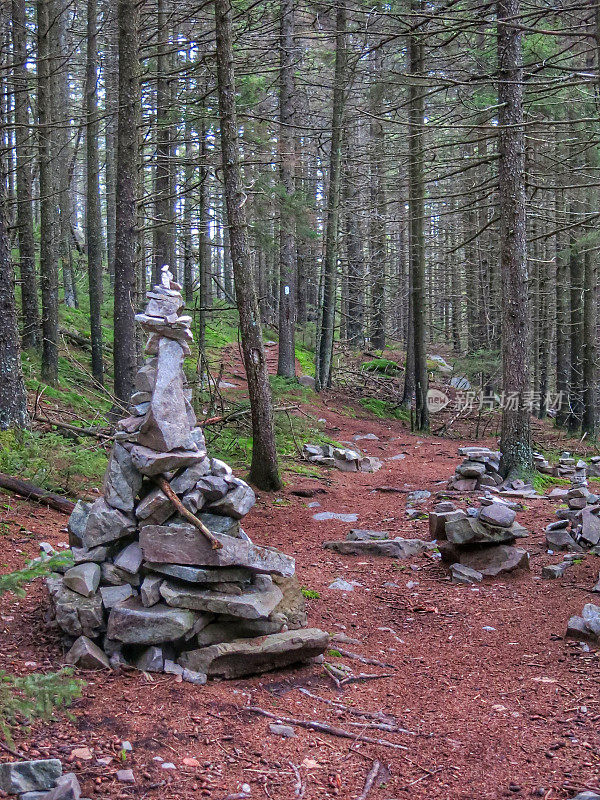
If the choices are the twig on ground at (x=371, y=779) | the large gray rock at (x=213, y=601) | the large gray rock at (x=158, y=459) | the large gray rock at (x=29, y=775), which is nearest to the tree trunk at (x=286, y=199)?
the large gray rock at (x=158, y=459)

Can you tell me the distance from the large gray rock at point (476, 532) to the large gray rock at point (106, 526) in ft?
13.6

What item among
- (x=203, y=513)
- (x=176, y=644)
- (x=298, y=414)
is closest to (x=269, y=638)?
(x=176, y=644)

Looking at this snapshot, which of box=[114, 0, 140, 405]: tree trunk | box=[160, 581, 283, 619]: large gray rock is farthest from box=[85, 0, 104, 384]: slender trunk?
box=[160, 581, 283, 619]: large gray rock

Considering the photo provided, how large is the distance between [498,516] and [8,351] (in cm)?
684

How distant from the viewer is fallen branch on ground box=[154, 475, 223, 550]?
202 inches

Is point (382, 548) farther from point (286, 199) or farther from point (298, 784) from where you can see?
point (286, 199)

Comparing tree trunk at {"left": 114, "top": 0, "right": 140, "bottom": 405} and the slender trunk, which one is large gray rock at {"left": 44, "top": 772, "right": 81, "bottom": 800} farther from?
the slender trunk

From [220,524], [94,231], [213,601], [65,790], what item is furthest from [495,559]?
[94,231]

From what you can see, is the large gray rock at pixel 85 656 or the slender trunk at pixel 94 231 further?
the slender trunk at pixel 94 231

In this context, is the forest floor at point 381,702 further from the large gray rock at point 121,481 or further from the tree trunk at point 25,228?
the tree trunk at point 25,228

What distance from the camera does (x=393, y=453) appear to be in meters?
16.6

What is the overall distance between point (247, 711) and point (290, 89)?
58.1 feet

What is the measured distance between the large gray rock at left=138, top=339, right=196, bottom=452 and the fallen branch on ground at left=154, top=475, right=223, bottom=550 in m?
0.26

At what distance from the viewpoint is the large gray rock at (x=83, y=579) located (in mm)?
5086
